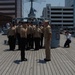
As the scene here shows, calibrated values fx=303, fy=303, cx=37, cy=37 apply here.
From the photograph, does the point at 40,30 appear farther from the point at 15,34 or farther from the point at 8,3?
the point at 8,3

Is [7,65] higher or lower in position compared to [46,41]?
lower

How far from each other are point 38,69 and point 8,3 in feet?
474

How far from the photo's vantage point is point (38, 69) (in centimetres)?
1134

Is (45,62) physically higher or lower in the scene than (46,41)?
lower

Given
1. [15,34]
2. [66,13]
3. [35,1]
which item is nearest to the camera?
[15,34]

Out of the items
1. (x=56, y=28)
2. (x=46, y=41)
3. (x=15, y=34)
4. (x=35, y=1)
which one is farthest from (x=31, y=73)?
(x=35, y=1)

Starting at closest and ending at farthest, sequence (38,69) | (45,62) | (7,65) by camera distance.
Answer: (38,69), (7,65), (45,62)

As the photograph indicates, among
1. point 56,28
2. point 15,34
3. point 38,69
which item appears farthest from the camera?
point 56,28

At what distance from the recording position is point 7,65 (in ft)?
40.6

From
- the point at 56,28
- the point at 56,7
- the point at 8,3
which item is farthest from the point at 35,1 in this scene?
the point at 56,7

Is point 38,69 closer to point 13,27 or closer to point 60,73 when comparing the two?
point 60,73

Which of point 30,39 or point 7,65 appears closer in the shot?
point 7,65

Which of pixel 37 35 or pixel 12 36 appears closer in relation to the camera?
pixel 37 35

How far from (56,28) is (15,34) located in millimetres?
3810
